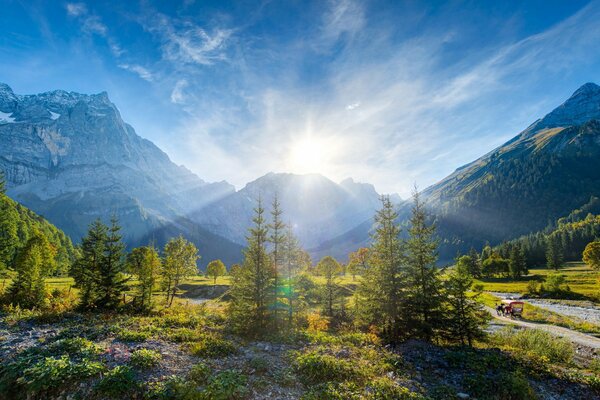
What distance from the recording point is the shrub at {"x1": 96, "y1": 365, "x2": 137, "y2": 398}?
1192cm

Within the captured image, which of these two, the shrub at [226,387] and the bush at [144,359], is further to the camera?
the bush at [144,359]

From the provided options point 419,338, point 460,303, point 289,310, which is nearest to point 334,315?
point 289,310

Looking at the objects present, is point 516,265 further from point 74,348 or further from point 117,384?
point 74,348

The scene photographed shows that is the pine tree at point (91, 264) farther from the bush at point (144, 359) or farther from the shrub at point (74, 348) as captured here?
the bush at point (144, 359)

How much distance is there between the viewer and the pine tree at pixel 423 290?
21.8 m

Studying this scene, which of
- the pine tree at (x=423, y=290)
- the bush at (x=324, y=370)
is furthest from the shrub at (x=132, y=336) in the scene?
the pine tree at (x=423, y=290)

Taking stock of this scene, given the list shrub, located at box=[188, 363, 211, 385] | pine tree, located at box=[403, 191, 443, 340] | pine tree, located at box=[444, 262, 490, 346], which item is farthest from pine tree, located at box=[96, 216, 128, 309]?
pine tree, located at box=[444, 262, 490, 346]

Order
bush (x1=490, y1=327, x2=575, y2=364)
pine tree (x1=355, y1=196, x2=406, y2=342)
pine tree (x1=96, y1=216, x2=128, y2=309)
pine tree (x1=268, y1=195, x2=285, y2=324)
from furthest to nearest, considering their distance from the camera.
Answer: pine tree (x1=96, y1=216, x2=128, y2=309) → pine tree (x1=268, y1=195, x2=285, y2=324) → pine tree (x1=355, y1=196, x2=406, y2=342) → bush (x1=490, y1=327, x2=575, y2=364)

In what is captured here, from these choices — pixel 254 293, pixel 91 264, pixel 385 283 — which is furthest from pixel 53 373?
pixel 385 283

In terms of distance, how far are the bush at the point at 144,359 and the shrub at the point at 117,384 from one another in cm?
119

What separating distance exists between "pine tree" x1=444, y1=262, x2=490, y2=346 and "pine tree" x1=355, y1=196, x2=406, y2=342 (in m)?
3.47

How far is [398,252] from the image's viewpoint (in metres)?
23.1

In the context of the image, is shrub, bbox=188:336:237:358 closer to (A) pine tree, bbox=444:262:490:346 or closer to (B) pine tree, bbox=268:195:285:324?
(B) pine tree, bbox=268:195:285:324

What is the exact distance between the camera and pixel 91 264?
2888cm
